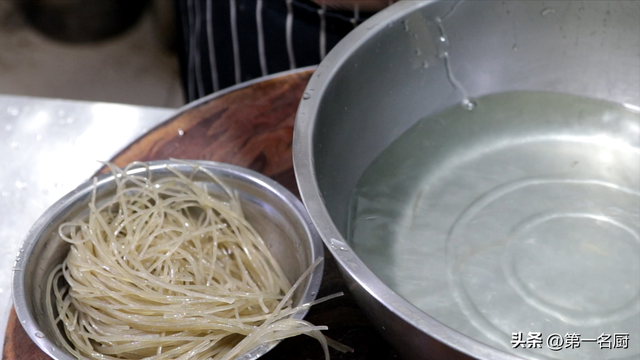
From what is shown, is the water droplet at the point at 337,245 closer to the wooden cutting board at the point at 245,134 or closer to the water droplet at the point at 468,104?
the wooden cutting board at the point at 245,134

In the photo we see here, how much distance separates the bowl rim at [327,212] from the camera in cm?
51

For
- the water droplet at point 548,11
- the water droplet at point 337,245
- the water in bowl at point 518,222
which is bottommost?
the water in bowl at point 518,222

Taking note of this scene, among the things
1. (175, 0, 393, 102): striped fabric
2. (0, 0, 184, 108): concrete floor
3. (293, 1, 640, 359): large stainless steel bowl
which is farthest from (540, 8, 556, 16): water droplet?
(0, 0, 184, 108): concrete floor

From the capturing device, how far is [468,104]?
39.6 inches

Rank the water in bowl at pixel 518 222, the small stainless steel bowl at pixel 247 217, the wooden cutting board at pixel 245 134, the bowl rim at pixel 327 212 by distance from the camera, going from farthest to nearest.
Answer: the wooden cutting board at pixel 245 134, the water in bowl at pixel 518 222, the small stainless steel bowl at pixel 247 217, the bowl rim at pixel 327 212

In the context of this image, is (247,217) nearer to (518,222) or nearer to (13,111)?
(518,222)

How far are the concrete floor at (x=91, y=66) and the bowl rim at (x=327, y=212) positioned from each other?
1.29 metres

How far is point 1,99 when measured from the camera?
1046 mm

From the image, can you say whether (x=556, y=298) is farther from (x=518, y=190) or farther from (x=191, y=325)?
(x=191, y=325)

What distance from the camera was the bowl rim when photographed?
20.1 inches

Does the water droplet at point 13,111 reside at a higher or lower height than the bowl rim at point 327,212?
lower

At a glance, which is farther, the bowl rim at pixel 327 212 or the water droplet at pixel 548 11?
the water droplet at pixel 548 11

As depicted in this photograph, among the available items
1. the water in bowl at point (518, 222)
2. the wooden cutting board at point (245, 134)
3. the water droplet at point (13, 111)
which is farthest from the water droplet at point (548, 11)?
the water droplet at point (13, 111)

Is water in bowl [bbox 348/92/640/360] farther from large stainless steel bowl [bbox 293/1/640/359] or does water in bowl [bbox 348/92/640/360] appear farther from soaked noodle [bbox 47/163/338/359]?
soaked noodle [bbox 47/163/338/359]
